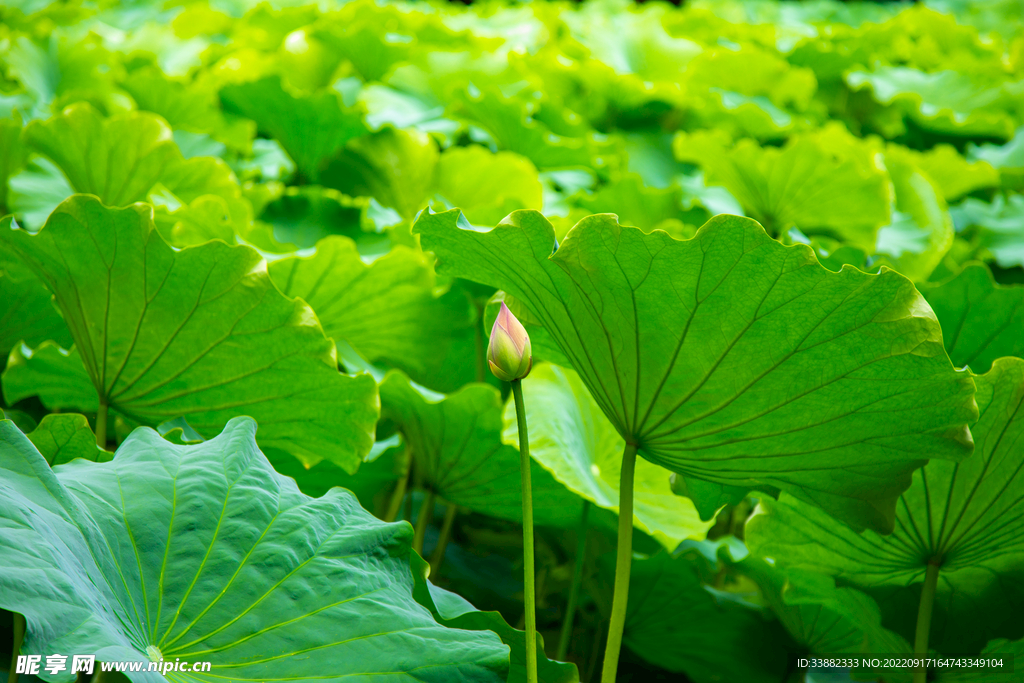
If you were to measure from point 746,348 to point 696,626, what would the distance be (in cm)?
48

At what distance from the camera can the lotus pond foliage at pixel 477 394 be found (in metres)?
0.57

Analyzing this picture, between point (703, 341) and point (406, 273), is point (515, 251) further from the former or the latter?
point (406, 273)

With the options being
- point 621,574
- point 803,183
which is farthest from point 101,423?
point 803,183

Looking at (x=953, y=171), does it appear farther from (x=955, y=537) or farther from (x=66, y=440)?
(x=66, y=440)

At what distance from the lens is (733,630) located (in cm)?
95

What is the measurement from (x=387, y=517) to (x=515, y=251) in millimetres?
502

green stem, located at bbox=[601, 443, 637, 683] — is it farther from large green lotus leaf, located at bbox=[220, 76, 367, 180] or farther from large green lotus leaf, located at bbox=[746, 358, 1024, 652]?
large green lotus leaf, located at bbox=[220, 76, 367, 180]

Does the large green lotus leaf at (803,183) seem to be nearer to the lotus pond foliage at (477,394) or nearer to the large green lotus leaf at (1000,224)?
the lotus pond foliage at (477,394)

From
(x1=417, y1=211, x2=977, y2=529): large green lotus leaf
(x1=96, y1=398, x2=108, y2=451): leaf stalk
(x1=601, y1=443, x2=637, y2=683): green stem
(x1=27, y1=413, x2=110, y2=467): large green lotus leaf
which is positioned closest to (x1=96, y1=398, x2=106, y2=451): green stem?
(x1=96, y1=398, x2=108, y2=451): leaf stalk

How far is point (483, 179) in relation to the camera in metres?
1.31

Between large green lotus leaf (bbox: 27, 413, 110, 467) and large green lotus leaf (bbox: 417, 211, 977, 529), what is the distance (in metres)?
0.32

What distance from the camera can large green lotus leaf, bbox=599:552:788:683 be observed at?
2.97ft

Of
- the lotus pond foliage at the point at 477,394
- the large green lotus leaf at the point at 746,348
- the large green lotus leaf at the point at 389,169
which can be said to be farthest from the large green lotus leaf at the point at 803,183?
the large green lotus leaf at the point at 746,348

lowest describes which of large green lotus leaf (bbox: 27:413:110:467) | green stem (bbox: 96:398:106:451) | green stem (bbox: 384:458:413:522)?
green stem (bbox: 384:458:413:522)
